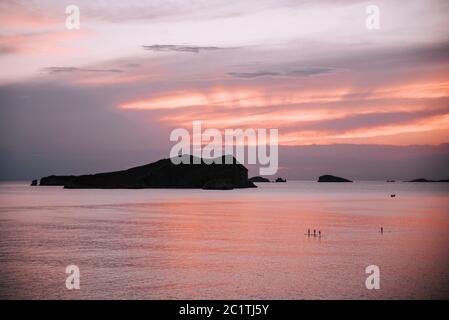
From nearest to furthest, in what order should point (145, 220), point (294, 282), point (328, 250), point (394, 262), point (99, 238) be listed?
point (294, 282)
point (394, 262)
point (328, 250)
point (99, 238)
point (145, 220)

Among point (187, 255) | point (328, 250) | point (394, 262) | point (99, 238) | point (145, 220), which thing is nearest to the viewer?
point (394, 262)

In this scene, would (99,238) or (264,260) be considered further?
(99,238)

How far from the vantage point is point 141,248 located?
5947 cm

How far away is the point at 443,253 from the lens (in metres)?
54.4

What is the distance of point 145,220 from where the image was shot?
101 m

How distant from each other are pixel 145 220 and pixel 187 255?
158 feet

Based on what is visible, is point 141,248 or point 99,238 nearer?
point 141,248
